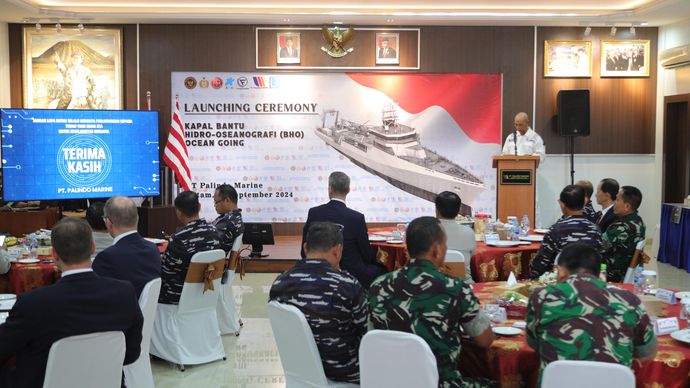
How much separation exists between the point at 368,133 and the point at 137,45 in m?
3.66

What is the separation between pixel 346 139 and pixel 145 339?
24.3 ft

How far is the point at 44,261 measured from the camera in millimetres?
5734

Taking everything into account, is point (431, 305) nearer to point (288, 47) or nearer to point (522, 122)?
point (522, 122)

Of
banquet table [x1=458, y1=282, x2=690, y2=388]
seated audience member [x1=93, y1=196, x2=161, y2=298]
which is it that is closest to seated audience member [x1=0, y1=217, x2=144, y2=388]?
seated audience member [x1=93, y1=196, x2=161, y2=298]

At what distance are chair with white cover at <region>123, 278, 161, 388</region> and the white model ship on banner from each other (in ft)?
23.5

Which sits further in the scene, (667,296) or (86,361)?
(667,296)

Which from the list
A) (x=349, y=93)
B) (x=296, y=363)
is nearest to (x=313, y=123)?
(x=349, y=93)

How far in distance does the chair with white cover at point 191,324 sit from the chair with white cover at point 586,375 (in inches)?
123

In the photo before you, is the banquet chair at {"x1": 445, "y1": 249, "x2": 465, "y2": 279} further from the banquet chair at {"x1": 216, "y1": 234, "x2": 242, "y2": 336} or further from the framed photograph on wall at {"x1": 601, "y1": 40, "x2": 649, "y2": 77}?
the framed photograph on wall at {"x1": 601, "y1": 40, "x2": 649, "y2": 77}

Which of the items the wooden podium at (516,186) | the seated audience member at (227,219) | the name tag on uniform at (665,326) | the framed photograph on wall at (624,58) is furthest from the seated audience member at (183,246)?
the framed photograph on wall at (624,58)

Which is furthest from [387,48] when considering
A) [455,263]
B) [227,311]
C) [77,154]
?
[455,263]

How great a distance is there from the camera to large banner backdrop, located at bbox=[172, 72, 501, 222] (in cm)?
1120

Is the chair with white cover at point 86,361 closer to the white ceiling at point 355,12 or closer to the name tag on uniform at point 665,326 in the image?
the name tag on uniform at point 665,326

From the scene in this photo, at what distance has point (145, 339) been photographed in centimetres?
418
